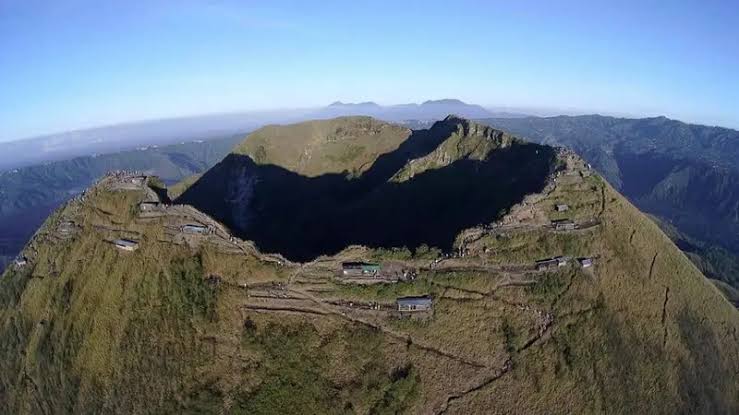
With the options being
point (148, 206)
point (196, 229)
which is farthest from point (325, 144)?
point (196, 229)

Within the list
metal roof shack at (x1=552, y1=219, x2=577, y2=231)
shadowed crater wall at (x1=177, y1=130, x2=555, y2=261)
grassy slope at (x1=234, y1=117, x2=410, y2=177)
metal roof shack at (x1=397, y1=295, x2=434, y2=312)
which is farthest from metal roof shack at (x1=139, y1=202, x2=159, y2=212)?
grassy slope at (x1=234, y1=117, x2=410, y2=177)

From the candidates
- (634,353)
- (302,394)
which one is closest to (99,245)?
(302,394)

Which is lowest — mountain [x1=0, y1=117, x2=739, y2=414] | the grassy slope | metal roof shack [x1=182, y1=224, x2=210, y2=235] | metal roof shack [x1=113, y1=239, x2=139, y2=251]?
mountain [x1=0, y1=117, x2=739, y2=414]

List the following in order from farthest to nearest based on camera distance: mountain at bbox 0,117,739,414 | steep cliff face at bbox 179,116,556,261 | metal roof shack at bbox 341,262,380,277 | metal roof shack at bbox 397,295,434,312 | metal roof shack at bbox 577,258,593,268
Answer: steep cliff face at bbox 179,116,556,261, metal roof shack at bbox 577,258,593,268, metal roof shack at bbox 341,262,380,277, metal roof shack at bbox 397,295,434,312, mountain at bbox 0,117,739,414

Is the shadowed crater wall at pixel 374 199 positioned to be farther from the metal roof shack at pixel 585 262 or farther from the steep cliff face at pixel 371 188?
the metal roof shack at pixel 585 262

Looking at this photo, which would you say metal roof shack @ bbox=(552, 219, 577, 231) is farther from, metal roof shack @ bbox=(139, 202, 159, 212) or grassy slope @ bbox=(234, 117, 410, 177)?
grassy slope @ bbox=(234, 117, 410, 177)

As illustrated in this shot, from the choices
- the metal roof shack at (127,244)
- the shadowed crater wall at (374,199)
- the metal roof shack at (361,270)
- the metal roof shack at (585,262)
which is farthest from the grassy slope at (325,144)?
the metal roof shack at (585,262)
